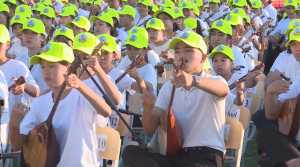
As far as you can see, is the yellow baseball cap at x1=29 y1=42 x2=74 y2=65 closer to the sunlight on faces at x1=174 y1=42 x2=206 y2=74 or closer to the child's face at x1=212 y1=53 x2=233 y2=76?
the sunlight on faces at x1=174 y1=42 x2=206 y2=74

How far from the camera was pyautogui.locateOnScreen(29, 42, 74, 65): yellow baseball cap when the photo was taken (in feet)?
15.0

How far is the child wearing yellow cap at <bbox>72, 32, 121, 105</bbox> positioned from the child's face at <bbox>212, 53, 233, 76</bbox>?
5.12ft

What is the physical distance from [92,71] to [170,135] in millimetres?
1025

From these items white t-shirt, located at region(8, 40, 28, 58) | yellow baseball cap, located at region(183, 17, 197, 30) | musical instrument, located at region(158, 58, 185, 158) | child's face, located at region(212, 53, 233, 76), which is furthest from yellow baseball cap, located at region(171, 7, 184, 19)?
musical instrument, located at region(158, 58, 185, 158)

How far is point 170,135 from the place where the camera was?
4.76m

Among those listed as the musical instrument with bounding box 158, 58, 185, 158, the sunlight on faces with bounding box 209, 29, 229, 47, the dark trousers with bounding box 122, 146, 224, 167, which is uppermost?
the sunlight on faces with bounding box 209, 29, 229, 47

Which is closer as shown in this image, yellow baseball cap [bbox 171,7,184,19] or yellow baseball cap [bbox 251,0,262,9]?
yellow baseball cap [bbox 171,7,184,19]

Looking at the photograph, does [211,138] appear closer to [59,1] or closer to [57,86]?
[57,86]

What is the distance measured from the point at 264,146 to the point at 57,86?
185cm

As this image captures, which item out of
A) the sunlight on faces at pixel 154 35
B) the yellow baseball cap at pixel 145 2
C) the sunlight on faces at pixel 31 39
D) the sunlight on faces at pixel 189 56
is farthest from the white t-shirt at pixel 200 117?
the yellow baseball cap at pixel 145 2

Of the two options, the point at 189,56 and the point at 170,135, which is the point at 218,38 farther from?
the point at 170,135

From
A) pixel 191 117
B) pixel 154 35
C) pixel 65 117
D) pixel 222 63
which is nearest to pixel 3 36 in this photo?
pixel 65 117

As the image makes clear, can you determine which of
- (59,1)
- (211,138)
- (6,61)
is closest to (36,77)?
(6,61)

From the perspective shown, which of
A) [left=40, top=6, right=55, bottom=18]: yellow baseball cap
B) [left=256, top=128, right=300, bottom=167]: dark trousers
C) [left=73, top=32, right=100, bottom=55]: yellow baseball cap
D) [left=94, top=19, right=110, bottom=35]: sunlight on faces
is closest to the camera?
[left=256, top=128, right=300, bottom=167]: dark trousers
